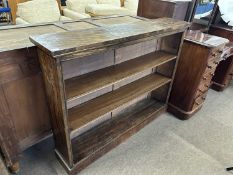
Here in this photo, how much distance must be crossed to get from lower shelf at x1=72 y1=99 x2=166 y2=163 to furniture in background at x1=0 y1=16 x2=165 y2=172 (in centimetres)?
32

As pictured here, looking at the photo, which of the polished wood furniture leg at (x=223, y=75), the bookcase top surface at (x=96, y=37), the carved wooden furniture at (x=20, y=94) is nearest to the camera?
the bookcase top surface at (x=96, y=37)

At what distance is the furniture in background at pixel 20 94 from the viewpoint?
3.85 ft

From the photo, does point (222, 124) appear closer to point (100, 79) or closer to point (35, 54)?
point (100, 79)

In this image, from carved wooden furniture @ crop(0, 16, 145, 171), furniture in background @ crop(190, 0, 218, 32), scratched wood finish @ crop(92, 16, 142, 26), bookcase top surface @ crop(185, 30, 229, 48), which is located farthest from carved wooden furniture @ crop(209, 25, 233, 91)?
carved wooden furniture @ crop(0, 16, 145, 171)

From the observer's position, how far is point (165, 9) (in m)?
1.79

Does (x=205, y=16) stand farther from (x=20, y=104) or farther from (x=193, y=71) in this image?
(x=20, y=104)

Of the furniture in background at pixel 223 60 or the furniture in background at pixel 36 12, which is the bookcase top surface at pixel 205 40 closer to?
the furniture in background at pixel 223 60

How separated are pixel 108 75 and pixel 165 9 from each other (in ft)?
2.94

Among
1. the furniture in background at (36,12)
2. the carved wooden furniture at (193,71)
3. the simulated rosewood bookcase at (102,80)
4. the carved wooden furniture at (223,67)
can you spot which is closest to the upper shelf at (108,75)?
the simulated rosewood bookcase at (102,80)

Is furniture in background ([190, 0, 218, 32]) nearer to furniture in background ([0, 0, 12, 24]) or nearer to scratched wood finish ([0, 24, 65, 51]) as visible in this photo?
scratched wood finish ([0, 24, 65, 51])

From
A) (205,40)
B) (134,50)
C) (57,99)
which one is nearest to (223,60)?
(205,40)

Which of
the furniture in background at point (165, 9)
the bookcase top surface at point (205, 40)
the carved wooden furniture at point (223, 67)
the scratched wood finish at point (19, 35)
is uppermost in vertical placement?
the furniture in background at point (165, 9)

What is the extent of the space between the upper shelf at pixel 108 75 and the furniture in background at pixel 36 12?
5.62 feet

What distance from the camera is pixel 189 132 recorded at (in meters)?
2.00
